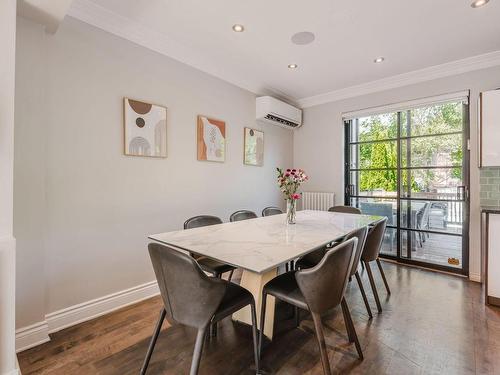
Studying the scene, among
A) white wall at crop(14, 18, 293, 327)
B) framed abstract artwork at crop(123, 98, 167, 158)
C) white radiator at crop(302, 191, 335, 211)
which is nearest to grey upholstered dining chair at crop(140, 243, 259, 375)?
white wall at crop(14, 18, 293, 327)

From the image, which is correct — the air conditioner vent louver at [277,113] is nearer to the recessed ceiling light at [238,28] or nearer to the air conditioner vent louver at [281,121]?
the air conditioner vent louver at [281,121]

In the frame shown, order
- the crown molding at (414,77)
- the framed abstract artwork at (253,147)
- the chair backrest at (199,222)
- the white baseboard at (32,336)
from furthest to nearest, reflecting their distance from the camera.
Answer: the framed abstract artwork at (253,147) < the crown molding at (414,77) < the chair backrest at (199,222) < the white baseboard at (32,336)

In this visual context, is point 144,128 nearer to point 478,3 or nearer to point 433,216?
point 478,3

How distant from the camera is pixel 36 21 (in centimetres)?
187

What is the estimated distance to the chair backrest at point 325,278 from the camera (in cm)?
136

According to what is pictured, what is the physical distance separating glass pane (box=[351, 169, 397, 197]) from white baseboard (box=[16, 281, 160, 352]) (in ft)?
11.2

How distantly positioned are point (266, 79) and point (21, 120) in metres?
2.91

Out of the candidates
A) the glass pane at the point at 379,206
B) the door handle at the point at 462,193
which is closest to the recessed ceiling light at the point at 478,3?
the door handle at the point at 462,193

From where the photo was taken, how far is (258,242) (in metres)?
1.69

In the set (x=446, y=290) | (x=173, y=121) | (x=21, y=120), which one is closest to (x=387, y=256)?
(x=446, y=290)

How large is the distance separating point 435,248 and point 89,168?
172 inches

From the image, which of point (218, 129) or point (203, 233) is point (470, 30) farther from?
point (203, 233)

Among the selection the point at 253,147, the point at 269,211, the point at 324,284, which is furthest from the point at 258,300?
the point at 253,147

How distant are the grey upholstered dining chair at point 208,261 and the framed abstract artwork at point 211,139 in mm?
971
